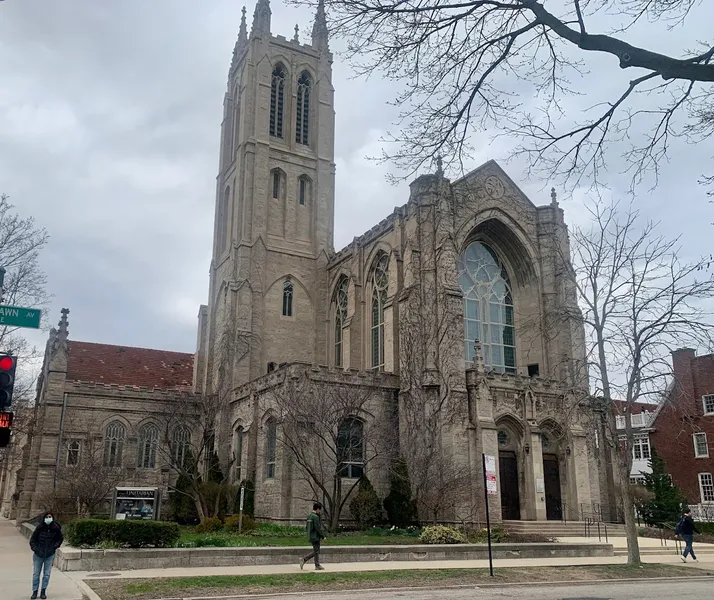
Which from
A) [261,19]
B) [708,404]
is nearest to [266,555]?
[708,404]

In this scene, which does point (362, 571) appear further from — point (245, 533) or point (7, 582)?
point (245, 533)

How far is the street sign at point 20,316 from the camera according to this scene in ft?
39.0

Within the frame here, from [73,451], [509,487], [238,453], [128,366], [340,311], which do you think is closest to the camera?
[509,487]

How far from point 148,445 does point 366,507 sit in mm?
17679

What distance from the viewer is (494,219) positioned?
3775 cm

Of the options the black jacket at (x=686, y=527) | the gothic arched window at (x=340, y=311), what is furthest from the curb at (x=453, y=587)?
the gothic arched window at (x=340, y=311)

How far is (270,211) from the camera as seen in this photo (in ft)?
152

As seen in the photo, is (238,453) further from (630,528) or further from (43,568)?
(43,568)

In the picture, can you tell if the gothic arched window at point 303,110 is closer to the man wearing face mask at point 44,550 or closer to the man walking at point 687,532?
the man walking at point 687,532

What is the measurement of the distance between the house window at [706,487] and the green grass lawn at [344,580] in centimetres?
2693

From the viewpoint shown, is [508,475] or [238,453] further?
[238,453]

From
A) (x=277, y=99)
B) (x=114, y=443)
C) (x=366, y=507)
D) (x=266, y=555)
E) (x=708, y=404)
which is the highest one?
(x=277, y=99)

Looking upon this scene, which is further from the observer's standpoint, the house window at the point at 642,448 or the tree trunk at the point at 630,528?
the house window at the point at 642,448

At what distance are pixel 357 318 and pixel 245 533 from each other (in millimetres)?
16129
